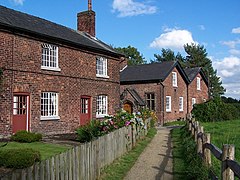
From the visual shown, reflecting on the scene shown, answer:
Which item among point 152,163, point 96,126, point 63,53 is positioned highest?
point 63,53

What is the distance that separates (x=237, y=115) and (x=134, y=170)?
25.1m

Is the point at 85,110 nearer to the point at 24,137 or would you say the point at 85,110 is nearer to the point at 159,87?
the point at 24,137

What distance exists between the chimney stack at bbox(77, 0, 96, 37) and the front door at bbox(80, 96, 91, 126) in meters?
7.78

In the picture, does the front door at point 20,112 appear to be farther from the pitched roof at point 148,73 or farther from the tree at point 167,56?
the tree at point 167,56

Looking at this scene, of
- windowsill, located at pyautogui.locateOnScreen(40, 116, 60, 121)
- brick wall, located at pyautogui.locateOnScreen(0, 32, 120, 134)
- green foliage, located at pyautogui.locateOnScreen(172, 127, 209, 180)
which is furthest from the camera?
windowsill, located at pyautogui.locateOnScreen(40, 116, 60, 121)

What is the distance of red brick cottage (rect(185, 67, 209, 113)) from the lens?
40.6 metres

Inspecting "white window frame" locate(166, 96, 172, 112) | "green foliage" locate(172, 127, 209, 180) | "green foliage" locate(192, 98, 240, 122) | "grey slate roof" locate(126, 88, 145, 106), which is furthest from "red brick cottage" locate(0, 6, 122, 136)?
"white window frame" locate(166, 96, 172, 112)

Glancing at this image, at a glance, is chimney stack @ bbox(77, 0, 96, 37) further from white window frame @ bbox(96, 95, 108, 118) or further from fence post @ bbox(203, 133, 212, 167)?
fence post @ bbox(203, 133, 212, 167)

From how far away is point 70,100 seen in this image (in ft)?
66.0

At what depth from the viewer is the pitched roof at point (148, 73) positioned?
33.3 meters

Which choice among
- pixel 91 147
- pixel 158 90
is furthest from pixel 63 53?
pixel 158 90

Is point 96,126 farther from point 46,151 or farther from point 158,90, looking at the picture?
point 158,90

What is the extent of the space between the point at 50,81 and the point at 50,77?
0.25 meters

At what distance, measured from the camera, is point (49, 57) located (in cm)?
1877
